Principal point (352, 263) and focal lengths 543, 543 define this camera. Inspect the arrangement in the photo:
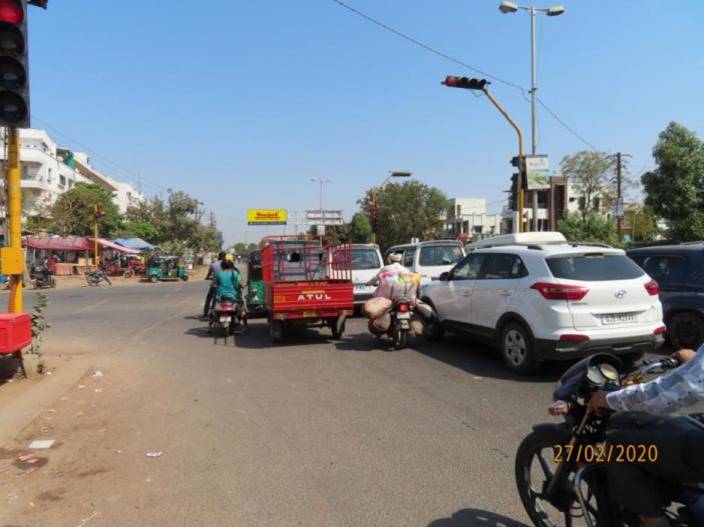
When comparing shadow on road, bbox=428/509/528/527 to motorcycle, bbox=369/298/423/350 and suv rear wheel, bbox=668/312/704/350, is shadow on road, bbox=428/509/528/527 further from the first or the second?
suv rear wheel, bbox=668/312/704/350

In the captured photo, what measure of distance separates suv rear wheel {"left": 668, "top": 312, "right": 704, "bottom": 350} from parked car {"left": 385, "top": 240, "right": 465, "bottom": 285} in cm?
610

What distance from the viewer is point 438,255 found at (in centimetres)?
1436

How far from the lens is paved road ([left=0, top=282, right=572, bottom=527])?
365cm

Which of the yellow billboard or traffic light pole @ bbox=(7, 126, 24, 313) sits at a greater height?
the yellow billboard

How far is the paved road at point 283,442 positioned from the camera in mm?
3646

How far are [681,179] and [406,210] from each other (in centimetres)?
3289

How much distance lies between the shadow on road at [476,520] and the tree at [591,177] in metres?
59.7

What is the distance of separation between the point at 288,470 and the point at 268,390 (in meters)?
2.58

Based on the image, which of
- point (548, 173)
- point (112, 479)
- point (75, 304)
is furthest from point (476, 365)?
point (75, 304)

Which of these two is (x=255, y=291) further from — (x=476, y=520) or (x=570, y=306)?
(x=476, y=520)

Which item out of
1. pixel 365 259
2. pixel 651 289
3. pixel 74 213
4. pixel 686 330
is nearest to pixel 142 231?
pixel 74 213

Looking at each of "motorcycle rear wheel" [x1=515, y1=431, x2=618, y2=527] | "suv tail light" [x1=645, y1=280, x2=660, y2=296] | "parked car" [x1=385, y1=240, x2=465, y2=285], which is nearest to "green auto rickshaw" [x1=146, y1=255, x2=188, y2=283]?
"parked car" [x1=385, y1=240, x2=465, y2=285]

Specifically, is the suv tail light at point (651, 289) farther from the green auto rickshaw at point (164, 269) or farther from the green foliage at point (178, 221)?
the green foliage at point (178, 221)

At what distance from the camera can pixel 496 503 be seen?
12.0 feet
